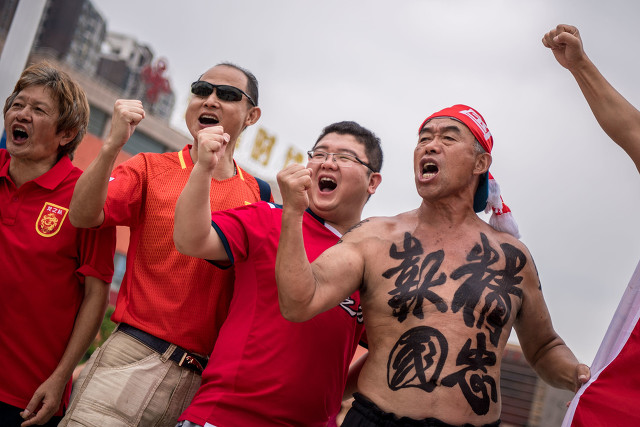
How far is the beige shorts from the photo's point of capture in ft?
9.37

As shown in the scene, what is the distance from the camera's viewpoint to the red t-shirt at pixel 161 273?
3031mm

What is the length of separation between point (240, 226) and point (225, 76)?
3.46 feet

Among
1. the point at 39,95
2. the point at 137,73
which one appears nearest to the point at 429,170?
the point at 39,95

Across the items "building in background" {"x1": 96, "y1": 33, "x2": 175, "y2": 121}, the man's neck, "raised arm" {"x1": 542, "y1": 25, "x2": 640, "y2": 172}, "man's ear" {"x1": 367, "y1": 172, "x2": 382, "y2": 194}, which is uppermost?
"building in background" {"x1": 96, "y1": 33, "x2": 175, "y2": 121}

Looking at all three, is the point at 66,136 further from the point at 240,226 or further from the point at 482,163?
the point at 482,163

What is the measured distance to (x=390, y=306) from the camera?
8.73 ft

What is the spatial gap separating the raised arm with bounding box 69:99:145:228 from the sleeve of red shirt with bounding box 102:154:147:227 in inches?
4.4

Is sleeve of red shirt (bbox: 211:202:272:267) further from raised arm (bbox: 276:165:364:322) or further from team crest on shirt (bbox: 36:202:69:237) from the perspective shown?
team crest on shirt (bbox: 36:202:69:237)

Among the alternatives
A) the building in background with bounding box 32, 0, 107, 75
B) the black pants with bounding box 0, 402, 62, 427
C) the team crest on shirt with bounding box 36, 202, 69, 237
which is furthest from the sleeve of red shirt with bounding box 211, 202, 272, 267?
the building in background with bounding box 32, 0, 107, 75

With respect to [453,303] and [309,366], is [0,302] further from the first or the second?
[453,303]

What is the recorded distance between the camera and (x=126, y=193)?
3.15 meters

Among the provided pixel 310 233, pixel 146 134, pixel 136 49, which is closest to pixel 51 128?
pixel 310 233

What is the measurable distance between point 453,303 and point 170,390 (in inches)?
54.4

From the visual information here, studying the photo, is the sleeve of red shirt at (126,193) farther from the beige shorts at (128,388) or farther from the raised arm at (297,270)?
the raised arm at (297,270)
